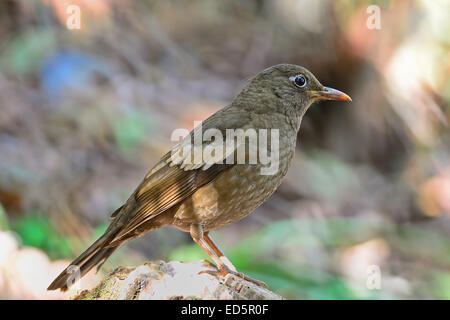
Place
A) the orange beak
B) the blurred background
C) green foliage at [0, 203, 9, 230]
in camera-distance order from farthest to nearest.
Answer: the blurred background, green foliage at [0, 203, 9, 230], the orange beak

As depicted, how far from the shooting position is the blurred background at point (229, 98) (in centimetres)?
552

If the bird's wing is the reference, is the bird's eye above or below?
above

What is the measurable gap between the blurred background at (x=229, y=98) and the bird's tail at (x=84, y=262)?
1.98m

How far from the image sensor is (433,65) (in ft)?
19.4

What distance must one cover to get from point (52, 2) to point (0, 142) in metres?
1.59

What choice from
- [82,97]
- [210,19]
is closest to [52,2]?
[82,97]

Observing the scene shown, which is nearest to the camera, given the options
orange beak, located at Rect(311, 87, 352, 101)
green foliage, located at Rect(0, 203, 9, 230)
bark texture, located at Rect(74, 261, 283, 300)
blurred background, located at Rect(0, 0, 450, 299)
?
bark texture, located at Rect(74, 261, 283, 300)

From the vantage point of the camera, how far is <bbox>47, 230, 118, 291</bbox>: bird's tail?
2.91 metres

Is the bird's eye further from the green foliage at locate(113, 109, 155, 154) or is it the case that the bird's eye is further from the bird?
the green foliage at locate(113, 109, 155, 154)

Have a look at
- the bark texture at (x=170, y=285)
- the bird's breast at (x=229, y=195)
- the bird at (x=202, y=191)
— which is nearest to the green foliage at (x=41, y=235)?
the bird at (x=202, y=191)

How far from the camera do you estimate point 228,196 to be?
9.86ft

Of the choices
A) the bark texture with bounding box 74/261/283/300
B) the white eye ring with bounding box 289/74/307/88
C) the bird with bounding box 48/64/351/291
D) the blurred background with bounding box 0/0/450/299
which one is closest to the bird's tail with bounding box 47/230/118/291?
the bird with bounding box 48/64/351/291
